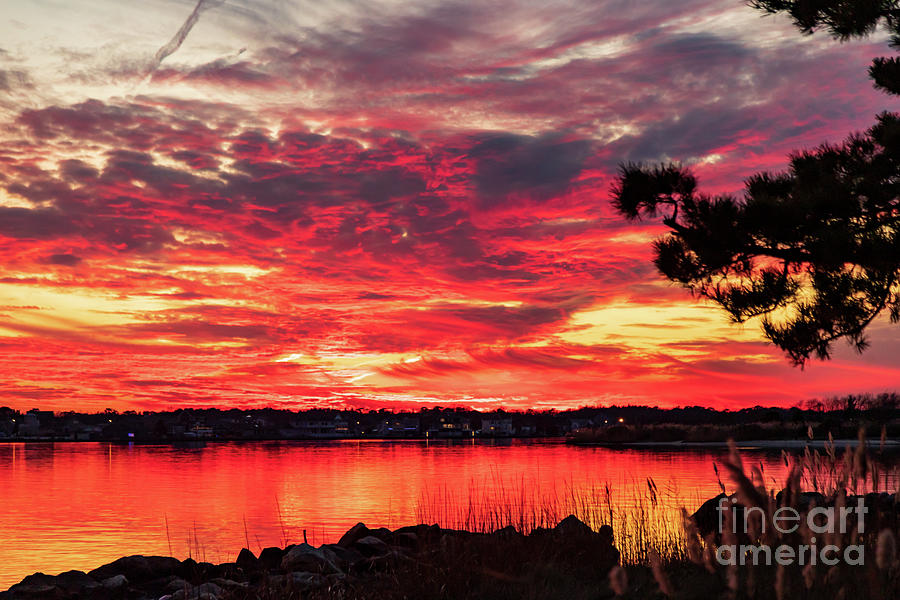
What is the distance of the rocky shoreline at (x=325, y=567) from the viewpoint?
10.0 metres

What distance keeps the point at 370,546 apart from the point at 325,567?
10.8 ft

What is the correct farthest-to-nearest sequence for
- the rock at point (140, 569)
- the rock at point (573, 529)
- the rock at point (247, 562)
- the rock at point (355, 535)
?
the rock at point (355, 535), the rock at point (247, 562), the rock at point (140, 569), the rock at point (573, 529)

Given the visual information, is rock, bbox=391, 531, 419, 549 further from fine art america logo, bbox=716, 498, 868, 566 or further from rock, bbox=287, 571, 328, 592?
fine art america logo, bbox=716, 498, 868, 566

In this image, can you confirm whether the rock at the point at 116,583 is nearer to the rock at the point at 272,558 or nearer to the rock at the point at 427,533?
the rock at the point at 272,558

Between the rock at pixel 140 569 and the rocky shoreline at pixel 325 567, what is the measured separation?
0.06ft

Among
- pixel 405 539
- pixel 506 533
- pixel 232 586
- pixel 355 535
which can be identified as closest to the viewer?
pixel 232 586

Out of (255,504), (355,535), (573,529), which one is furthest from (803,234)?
(255,504)

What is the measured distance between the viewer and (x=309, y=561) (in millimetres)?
12094

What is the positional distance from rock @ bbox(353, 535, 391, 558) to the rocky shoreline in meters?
0.02

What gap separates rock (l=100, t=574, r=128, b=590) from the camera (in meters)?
12.8

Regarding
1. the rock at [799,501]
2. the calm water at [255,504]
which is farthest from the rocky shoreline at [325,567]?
the rock at [799,501]

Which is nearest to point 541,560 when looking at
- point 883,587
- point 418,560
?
point 418,560

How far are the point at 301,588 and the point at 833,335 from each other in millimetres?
9786

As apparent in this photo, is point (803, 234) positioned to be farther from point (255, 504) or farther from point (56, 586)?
point (255, 504)
